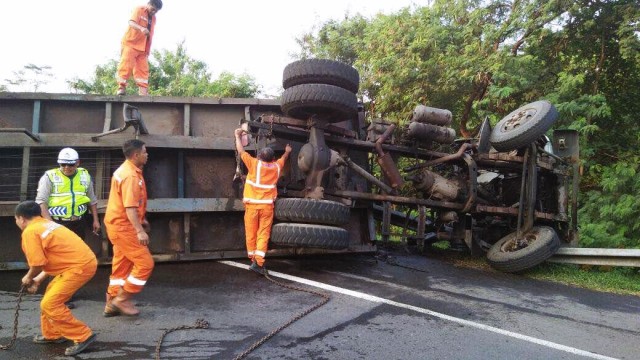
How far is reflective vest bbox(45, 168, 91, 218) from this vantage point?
157 inches

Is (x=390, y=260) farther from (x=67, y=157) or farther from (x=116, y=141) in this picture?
(x=67, y=157)

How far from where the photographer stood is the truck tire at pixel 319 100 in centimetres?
463

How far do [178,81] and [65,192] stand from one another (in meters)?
18.6

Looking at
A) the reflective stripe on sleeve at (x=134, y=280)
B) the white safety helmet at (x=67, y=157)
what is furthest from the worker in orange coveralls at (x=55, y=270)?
the white safety helmet at (x=67, y=157)

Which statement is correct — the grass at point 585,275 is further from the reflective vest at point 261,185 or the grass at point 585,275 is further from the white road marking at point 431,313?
the reflective vest at point 261,185

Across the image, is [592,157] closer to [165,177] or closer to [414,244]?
[414,244]

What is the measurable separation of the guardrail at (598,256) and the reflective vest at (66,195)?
570 centimetres

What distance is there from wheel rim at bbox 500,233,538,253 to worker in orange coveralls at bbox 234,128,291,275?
325cm

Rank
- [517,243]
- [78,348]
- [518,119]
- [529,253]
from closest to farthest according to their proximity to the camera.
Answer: [78,348], [529,253], [517,243], [518,119]

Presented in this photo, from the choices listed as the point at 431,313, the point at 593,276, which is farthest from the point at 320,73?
the point at 593,276

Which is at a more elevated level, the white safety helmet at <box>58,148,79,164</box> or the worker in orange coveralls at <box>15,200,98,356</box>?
the white safety helmet at <box>58,148,79,164</box>

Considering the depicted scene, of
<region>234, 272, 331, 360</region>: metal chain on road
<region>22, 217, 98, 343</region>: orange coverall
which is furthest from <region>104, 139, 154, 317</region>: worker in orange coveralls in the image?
<region>234, 272, 331, 360</region>: metal chain on road

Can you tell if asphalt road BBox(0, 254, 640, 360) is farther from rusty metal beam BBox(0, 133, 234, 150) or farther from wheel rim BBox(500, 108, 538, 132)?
wheel rim BBox(500, 108, 538, 132)

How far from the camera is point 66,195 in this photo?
159 inches
